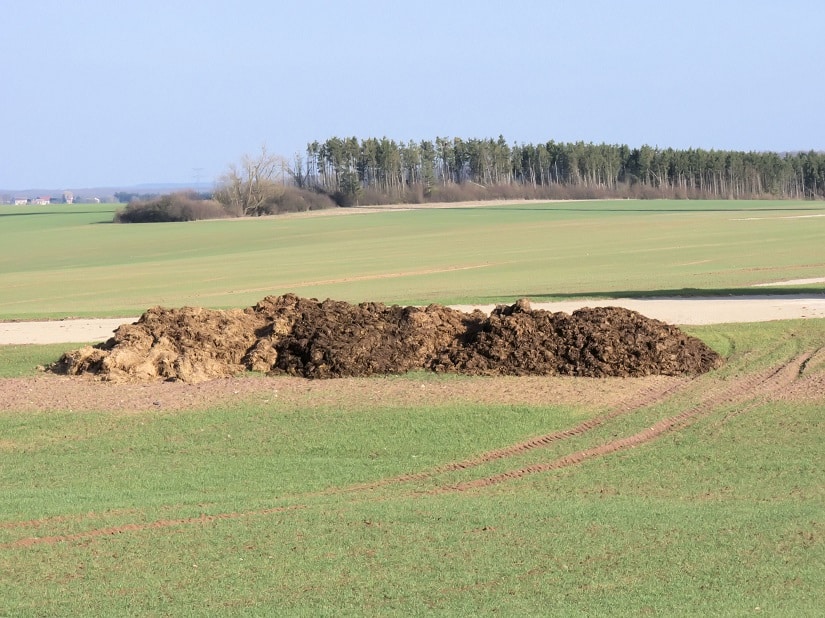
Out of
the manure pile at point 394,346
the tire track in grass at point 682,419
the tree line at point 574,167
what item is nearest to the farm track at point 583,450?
the tire track in grass at point 682,419

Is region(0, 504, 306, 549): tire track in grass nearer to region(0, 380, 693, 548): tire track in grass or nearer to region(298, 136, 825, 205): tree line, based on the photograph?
region(0, 380, 693, 548): tire track in grass

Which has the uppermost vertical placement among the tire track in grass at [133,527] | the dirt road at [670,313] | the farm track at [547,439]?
the dirt road at [670,313]

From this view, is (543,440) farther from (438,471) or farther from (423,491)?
(423,491)

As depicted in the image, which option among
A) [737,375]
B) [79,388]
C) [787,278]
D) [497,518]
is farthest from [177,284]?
[497,518]

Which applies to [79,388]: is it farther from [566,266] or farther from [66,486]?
[566,266]

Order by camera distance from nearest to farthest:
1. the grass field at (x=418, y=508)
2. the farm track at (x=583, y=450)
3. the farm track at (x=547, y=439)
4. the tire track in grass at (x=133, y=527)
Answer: the grass field at (x=418, y=508)
the tire track in grass at (x=133, y=527)
the farm track at (x=583, y=450)
the farm track at (x=547, y=439)

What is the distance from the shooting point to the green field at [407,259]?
103 feet

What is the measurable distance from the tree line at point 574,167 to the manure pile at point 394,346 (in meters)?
141

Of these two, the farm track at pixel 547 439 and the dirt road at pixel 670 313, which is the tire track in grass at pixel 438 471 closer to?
the farm track at pixel 547 439

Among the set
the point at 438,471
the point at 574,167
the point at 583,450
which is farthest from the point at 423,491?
the point at 574,167

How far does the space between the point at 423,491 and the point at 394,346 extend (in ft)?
19.3

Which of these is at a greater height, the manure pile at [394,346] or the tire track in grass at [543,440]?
the manure pile at [394,346]

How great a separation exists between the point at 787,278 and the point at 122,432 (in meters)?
22.0

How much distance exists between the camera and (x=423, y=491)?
35.0ft
